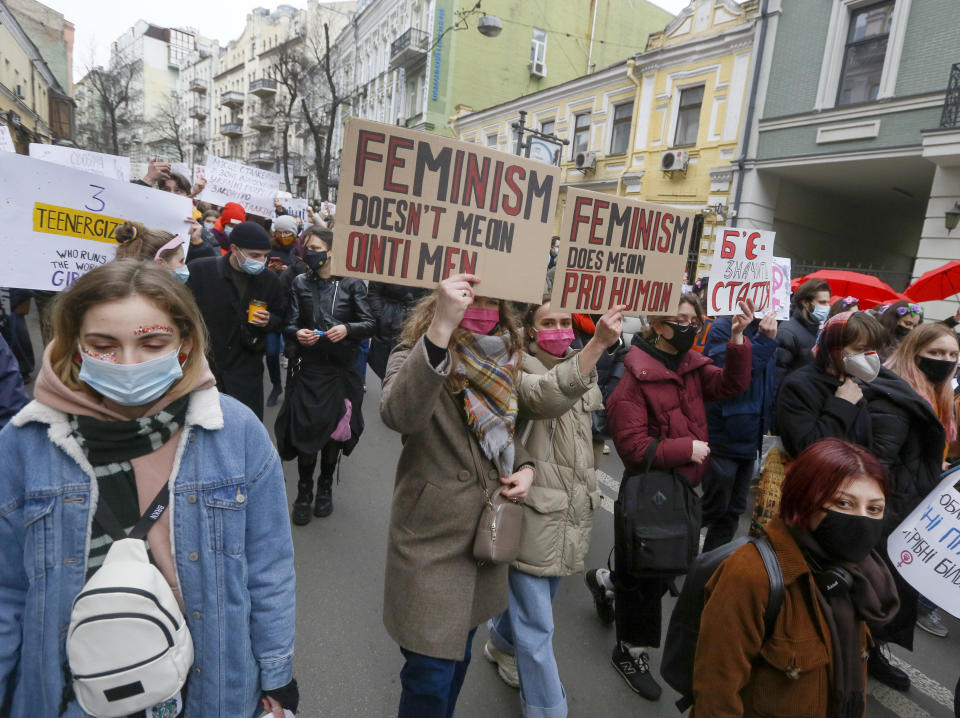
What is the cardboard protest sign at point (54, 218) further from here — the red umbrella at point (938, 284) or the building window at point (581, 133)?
the building window at point (581, 133)

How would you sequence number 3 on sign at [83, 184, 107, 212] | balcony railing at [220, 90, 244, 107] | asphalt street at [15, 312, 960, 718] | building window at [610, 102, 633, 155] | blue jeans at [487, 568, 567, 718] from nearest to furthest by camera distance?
blue jeans at [487, 568, 567, 718] → asphalt street at [15, 312, 960, 718] → number 3 on sign at [83, 184, 107, 212] → building window at [610, 102, 633, 155] → balcony railing at [220, 90, 244, 107]

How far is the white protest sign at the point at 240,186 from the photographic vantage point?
802 cm

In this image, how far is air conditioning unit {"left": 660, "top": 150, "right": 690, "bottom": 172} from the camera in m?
15.7

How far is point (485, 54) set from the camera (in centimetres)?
2770

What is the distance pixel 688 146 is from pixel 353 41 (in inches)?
1256

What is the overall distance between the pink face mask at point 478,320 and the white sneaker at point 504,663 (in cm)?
161

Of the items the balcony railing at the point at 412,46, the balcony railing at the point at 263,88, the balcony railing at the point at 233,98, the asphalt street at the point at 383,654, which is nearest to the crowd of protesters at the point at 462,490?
the asphalt street at the point at 383,654

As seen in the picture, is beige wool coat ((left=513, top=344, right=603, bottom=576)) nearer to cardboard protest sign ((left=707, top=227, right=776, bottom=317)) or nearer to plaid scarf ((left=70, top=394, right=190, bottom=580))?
plaid scarf ((left=70, top=394, right=190, bottom=580))

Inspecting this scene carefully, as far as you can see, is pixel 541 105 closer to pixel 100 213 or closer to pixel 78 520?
pixel 100 213

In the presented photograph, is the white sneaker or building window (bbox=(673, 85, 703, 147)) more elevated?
building window (bbox=(673, 85, 703, 147))

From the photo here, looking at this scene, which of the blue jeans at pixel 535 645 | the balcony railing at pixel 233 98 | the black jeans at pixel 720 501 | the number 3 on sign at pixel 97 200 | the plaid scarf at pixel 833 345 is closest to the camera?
the blue jeans at pixel 535 645

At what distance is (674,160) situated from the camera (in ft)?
51.9

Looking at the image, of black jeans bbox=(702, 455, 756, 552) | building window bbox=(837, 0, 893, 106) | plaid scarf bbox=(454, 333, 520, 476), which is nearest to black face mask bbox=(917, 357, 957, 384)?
black jeans bbox=(702, 455, 756, 552)

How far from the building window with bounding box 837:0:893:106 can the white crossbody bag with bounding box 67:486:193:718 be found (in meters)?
14.9
